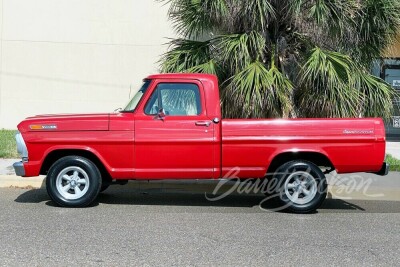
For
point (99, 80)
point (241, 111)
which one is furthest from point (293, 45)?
point (99, 80)

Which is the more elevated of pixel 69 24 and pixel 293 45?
pixel 69 24

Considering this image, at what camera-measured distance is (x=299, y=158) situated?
701 centimetres

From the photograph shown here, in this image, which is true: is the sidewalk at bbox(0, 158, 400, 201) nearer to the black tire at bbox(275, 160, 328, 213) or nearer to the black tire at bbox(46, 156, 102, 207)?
the black tire at bbox(275, 160, 328, 213)

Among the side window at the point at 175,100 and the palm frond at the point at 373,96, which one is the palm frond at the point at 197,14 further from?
the palm frond at the point at 373,96

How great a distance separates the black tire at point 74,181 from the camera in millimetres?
6910

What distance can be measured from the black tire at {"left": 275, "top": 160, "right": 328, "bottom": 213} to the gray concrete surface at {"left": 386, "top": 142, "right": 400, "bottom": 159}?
596cm

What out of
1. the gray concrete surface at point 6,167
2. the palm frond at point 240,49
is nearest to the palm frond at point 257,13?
the palm frond at point 240,49

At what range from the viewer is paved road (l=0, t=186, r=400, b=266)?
4.83 metres

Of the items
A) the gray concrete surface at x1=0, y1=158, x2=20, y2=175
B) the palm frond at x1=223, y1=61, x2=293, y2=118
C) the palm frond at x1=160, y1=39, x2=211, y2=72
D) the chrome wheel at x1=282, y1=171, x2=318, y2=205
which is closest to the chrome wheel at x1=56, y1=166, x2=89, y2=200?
the gray concrete surface at x1=0, y1=158, x2=20, y2=175

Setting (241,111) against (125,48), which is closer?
(241,111)

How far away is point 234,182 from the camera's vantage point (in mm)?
8625

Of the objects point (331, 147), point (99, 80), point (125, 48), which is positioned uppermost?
point (125, 48)

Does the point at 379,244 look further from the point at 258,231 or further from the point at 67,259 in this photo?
the point at 67,259

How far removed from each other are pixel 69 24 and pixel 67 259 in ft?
37.9
